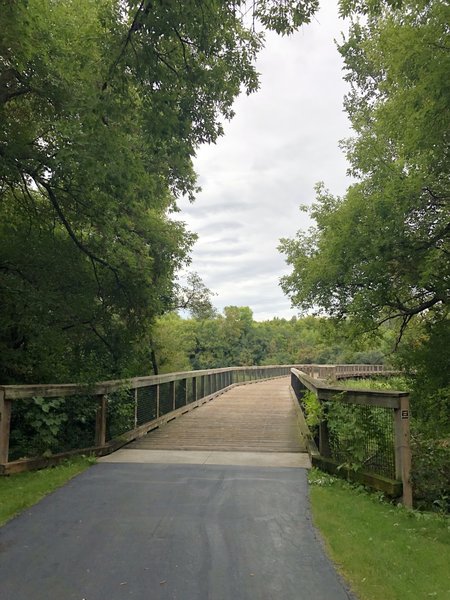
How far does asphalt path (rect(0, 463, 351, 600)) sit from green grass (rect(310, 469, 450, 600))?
163 millimetres

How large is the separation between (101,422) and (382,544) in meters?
5.00

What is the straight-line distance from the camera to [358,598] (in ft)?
9.66

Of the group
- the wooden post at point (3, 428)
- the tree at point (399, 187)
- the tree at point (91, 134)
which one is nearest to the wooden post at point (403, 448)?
the tree at point (399, 187)

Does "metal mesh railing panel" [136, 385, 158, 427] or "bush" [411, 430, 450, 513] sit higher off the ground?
"metal mesh railing panel" [136, 385, 158, 427]

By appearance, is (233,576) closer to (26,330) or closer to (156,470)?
(156,470)

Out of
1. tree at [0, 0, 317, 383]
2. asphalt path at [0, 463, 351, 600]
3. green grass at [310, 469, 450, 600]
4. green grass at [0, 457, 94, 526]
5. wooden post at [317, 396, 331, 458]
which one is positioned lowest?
green grass at [310, 469, 450, 600]

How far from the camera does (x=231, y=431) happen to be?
9.72 m

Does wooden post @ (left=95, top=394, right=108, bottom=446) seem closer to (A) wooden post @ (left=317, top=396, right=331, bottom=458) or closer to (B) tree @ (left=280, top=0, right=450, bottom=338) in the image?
(A) wooden post @ (left=317, top=396, right=331, bottom=458)

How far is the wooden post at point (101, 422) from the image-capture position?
24.8 feet

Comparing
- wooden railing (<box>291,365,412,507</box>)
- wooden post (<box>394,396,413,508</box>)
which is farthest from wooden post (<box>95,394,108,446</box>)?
wooden post (<box>394,396,413,508</box>)

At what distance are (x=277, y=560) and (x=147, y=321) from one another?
7.16m

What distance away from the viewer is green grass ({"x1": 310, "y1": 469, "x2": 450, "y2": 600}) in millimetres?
3111

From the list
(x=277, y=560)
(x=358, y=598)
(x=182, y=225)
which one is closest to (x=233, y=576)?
(x=277, y=560)

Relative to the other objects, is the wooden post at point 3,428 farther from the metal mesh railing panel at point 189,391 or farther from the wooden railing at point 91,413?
the metal mesh railing panel at point 189,391
